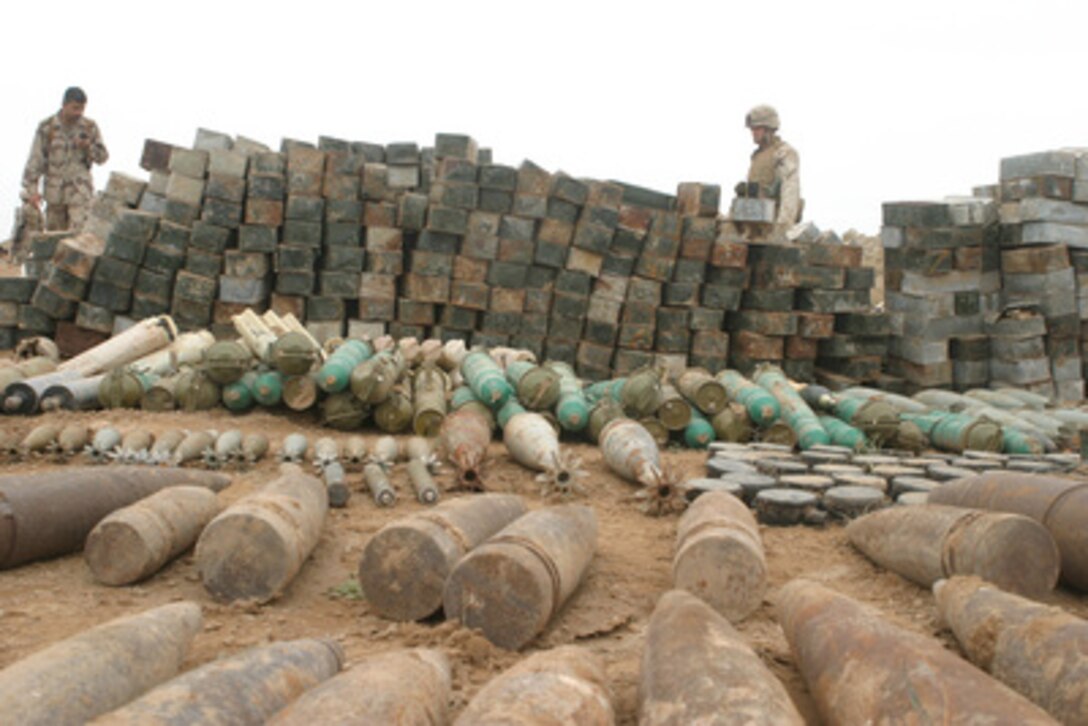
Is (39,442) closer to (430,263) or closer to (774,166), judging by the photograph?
(430,263)

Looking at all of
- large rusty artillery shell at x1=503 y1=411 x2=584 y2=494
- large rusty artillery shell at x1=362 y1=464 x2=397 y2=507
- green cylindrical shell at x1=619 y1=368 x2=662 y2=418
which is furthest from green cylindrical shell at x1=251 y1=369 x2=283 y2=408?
green cylindrical shell at x1=619 y1=368 x2=662 y2=418

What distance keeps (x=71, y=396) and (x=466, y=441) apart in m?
3.80

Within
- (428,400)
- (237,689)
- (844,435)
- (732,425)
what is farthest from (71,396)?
(844,435)

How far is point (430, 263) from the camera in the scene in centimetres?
1054

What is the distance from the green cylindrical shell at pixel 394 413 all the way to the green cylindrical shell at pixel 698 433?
2568 millimetres

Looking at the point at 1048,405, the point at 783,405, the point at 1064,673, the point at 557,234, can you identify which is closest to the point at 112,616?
the point at 1064,673

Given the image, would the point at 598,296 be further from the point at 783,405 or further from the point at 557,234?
the point at 783,405

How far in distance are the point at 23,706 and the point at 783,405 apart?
7262 millimetres

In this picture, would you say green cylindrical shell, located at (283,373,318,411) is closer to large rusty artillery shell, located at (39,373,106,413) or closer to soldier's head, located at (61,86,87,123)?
large rusty artillery shell, located at (39,373,106,413)

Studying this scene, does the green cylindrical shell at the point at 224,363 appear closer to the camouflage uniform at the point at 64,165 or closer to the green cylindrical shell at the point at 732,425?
the green cylindrical shell at the point at 732,425

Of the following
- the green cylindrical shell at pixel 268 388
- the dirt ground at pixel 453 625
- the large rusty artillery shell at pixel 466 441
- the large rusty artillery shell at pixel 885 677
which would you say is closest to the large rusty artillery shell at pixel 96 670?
the dirt ground at pixel 453 625

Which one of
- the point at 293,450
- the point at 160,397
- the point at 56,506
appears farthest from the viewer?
the point at 160,397

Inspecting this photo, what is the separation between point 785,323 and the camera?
10.8 metres

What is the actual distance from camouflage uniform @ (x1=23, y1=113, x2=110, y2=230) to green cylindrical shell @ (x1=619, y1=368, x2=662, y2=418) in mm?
9320
